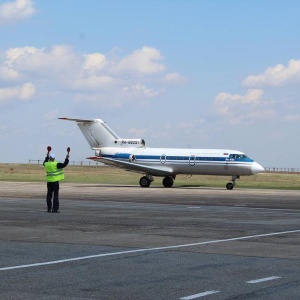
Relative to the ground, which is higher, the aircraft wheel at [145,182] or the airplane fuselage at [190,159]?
the airplane fuselage at [190,159]

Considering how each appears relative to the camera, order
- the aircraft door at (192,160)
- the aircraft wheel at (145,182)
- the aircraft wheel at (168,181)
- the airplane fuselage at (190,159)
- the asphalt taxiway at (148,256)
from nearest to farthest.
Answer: the asphalt taxiway at (148,256) < the airplane fuselage at (190,159) < the aircraft door at (192,160) < the aircraft wheel at (145,182) < the aircraft wheel at (168,181)

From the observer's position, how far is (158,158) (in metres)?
64.9

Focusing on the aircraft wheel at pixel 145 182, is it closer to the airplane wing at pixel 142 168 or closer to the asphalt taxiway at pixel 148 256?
the airplane wing at pixel 142 168

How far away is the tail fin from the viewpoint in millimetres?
67562

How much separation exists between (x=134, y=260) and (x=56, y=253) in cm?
194

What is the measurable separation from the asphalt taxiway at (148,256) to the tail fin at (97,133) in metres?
37.8

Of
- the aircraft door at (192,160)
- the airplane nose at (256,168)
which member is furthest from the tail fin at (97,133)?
the airplane nose at (256,168)

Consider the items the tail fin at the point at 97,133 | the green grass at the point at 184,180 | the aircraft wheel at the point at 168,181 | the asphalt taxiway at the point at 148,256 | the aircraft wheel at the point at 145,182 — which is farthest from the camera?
the green grass at the point at 184,180

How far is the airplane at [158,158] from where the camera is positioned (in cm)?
6216

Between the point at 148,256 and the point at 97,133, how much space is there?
171 feet

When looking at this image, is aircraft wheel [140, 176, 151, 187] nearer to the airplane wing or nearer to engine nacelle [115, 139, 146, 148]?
the airplane wing

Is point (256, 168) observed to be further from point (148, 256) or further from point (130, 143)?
point (148, 256)

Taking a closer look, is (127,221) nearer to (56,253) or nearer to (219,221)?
(219,221)

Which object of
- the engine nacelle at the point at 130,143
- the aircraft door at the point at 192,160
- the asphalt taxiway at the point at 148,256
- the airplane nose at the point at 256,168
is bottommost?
the asphalt taxiway at the point at 148,256
